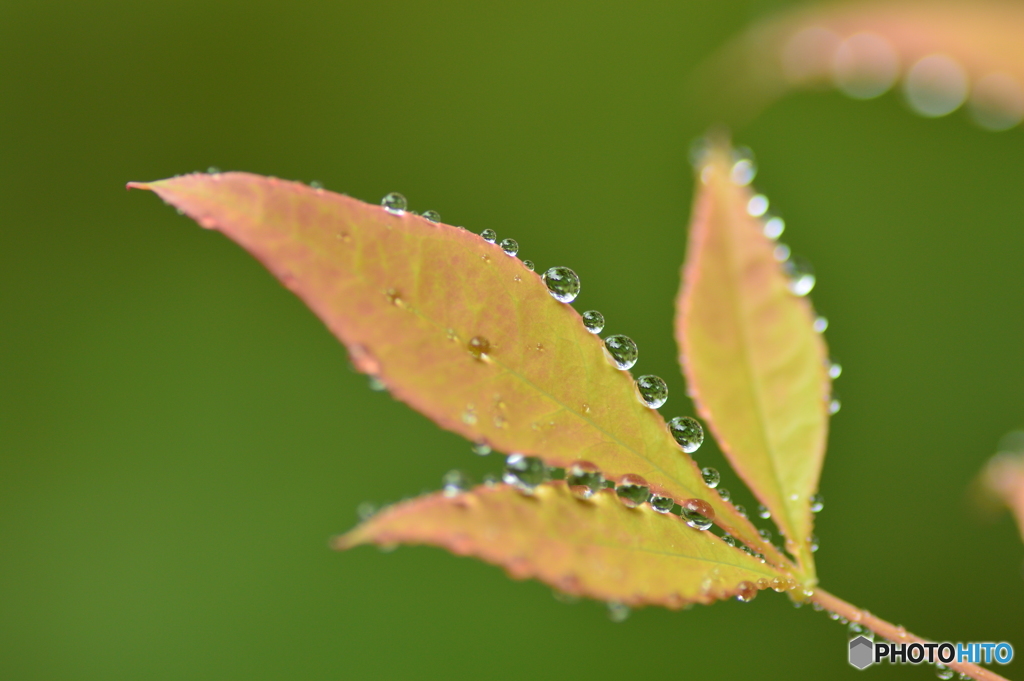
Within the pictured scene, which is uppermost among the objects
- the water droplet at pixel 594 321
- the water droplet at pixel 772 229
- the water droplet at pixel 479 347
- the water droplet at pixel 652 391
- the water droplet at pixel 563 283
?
the water droplet at pixel 772 229

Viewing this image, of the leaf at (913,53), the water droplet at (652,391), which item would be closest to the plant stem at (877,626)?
the water droplet at (652,391)

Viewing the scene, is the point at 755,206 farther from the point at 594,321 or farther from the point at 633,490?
the point at 633,490

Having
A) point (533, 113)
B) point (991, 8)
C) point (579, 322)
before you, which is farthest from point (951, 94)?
point (533, 113)

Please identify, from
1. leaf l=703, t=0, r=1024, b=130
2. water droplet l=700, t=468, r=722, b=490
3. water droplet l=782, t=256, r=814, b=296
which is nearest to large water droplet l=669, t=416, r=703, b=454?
water droplet l=700, t=468, r=722, b=490

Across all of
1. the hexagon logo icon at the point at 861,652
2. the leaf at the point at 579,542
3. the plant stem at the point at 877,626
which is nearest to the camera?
the leaf at the point at 579,542

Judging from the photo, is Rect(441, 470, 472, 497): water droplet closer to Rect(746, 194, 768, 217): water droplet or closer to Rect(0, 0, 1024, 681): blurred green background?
Rect(746, 194, 768, 217): water droplet

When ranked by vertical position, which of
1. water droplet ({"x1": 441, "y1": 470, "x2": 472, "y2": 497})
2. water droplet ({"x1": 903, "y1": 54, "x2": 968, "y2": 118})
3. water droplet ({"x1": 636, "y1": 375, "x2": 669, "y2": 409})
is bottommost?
water droplet ({"x1": 441, "y1": 470, "x2": 472, "y2": 497})

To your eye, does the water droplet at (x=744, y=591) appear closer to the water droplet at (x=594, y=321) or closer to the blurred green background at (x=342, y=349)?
the water droplet at (x=594, y=321)
